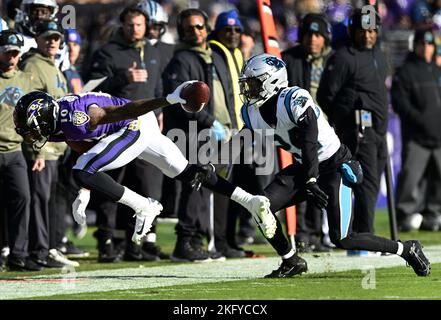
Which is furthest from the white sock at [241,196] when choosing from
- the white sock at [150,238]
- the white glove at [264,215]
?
the white sock at [150,238]

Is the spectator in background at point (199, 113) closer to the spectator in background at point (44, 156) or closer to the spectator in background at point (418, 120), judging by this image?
the spectator in background at point (44, 156)

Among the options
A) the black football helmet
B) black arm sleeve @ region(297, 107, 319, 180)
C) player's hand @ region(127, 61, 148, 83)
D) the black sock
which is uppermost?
player's hand @ region(127, 61, 148, 83)

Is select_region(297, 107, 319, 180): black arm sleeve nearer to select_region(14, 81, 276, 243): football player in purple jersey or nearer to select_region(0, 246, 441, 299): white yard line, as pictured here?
select_region(14, 81, 276, 243): football player in purple jersey

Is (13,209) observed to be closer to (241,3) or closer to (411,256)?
(411,256)

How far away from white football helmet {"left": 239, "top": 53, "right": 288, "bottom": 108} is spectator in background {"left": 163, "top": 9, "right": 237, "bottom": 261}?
2.02m

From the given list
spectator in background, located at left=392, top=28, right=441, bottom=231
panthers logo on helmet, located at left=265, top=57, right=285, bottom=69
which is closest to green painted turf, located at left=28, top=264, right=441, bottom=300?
panthers logo on helmet, located at left=265, top=57, right=285, bottom=69

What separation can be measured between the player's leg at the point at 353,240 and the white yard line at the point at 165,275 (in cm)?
55

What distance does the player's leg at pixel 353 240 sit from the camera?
30.0 ft

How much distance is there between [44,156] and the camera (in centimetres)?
1100

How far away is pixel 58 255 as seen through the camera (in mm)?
11148

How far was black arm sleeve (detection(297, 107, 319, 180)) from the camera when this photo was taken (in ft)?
29.2
